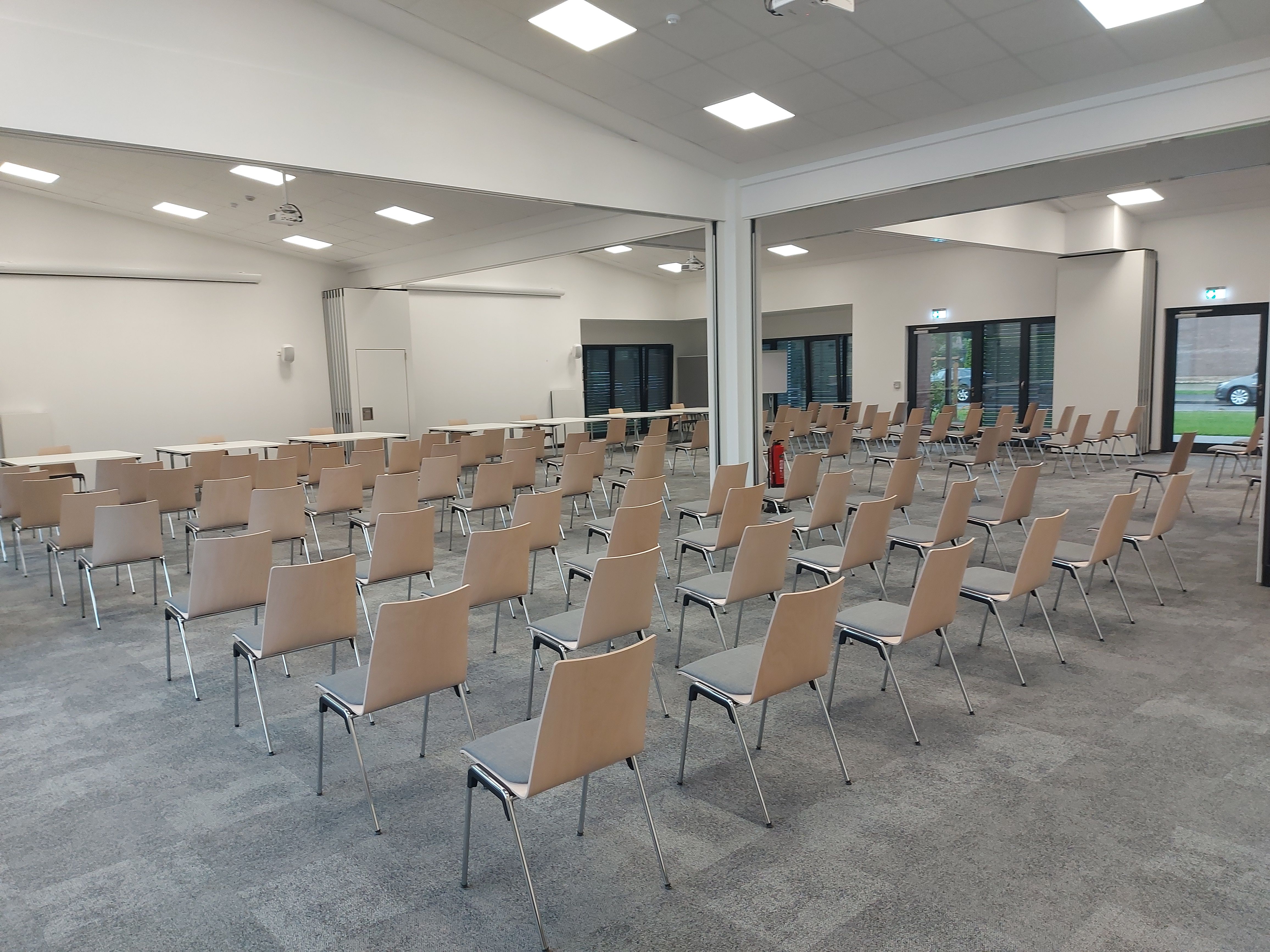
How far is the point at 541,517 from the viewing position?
616cm

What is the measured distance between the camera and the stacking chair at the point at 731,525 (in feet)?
19.6

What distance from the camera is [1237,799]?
133 inches

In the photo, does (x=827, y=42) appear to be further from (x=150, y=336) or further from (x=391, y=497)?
(x=150, y=336)

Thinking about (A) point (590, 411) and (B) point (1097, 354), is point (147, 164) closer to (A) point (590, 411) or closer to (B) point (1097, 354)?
(A) point (590, 411)

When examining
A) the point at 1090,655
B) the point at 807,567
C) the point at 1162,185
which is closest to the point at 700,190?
the point at 807,567

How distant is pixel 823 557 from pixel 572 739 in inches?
129

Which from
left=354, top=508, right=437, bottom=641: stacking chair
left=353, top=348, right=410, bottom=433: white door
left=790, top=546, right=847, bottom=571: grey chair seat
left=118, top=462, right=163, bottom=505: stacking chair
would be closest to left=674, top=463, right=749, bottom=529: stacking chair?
left=790, top=546, right=847, bottom=571: grey chair seat

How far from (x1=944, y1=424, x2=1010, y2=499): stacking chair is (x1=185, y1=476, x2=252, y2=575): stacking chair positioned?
7.87m

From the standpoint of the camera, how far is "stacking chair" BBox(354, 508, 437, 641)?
5398mm

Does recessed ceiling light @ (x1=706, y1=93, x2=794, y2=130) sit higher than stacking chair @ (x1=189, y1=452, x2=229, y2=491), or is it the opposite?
recessed ceiling light @ (x1=706, y1=93, x2=794, y2=130)

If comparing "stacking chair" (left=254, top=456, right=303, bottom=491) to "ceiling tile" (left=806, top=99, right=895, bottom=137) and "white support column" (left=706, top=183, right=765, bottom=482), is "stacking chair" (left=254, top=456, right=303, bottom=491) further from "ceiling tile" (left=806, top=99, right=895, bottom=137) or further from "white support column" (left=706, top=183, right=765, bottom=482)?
"ceiling tile" (left=806, top=99, right=895, bottom=137)

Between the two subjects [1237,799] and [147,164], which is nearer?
[1237,799]

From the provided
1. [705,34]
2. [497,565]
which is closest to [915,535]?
[497,565]

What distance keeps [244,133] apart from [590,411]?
14862 millimetres
